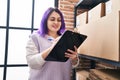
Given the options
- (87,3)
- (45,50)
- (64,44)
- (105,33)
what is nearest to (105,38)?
(105,33)

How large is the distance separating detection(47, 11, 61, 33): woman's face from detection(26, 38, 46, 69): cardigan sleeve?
0.20 m

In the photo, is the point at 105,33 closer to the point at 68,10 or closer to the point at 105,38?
the point at 105,38

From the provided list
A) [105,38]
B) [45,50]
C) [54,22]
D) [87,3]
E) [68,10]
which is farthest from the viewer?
[68,10]

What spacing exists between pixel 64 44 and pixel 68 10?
1.23m

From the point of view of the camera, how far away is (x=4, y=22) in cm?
227

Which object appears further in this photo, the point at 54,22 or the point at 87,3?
the point at 87,3

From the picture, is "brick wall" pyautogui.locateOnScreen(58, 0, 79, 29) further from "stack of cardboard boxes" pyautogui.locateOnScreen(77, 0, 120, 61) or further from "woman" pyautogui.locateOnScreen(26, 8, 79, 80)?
"woman" pyautogui.locateOnScreen(26, 8, 79, 80)

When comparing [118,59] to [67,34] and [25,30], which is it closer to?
[67,34]

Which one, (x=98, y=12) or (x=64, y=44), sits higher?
(x=98, y=12)

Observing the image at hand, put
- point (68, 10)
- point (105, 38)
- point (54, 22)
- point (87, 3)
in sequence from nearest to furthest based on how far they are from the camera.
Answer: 1. point (105, 38)
2. point (54, 22)
3. point (87, 3)
4. point (68, 10)

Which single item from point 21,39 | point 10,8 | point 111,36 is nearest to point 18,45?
point 21,39

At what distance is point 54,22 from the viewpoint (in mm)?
1463

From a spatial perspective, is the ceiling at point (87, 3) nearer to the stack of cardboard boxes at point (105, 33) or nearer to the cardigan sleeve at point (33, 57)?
the stack of cardboard boxes at point (105, 33)

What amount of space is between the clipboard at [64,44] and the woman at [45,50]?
9cm
